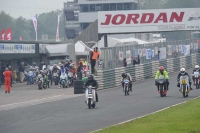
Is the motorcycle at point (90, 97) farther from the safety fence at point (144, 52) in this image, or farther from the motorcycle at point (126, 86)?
the safety fence at point (144, 52)

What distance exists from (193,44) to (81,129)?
38762 mm

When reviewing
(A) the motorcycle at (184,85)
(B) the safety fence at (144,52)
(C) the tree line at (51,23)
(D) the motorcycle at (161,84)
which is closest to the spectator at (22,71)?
(B) the safety fence at (144,52)

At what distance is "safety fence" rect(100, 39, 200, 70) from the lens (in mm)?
37897

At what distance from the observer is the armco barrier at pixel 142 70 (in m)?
36.5

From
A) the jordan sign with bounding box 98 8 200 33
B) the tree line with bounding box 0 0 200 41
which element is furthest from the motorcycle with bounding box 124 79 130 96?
the tree line with bounding box 0 0 200 41

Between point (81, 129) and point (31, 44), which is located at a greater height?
point (31, 44)

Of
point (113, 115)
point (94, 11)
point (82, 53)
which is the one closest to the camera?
→ point (113, 115)

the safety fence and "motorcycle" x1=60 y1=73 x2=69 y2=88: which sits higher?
the safety fence

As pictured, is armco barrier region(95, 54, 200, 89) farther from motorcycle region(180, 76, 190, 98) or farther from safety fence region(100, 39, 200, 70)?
motorcycle region(180, 76, 190, 98)

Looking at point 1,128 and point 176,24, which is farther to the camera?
point 176,24

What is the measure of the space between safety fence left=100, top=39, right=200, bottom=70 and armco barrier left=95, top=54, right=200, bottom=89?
14.7 inches

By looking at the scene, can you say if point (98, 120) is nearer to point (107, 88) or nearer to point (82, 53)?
point (107, 88)

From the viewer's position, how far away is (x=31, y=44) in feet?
169

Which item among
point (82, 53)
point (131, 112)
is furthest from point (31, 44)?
point (131, 112)
